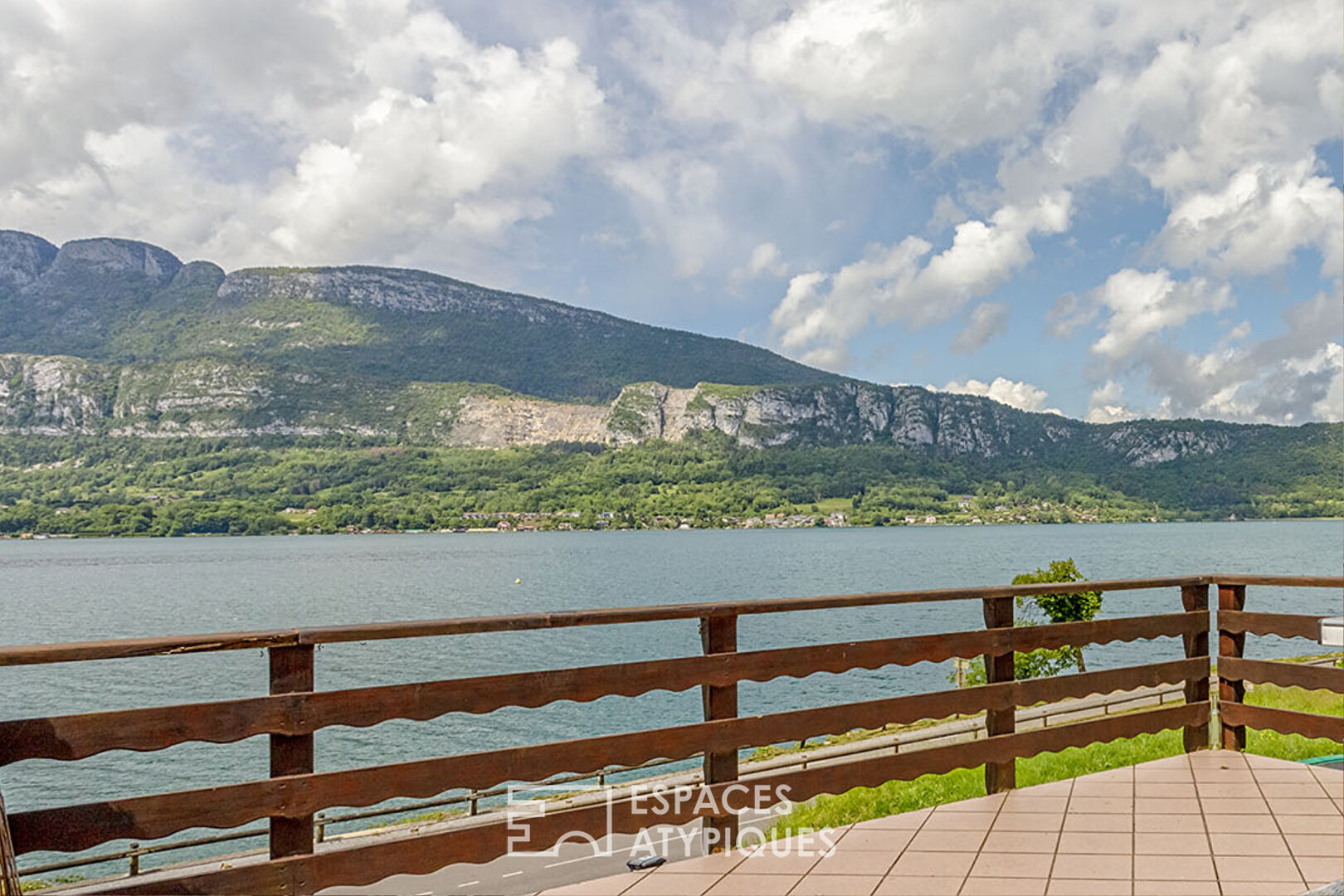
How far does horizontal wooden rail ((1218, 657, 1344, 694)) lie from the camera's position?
5148 mm

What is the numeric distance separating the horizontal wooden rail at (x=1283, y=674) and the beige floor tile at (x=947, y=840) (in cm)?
215

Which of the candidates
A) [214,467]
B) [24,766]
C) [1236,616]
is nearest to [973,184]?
[24,766]

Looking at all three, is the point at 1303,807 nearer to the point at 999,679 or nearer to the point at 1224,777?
the point at 1224,777

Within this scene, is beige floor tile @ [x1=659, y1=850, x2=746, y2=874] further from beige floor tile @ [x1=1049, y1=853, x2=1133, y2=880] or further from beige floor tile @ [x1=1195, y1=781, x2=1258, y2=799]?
beige floor tile @ [x1=1195, y1=781, x2=1258, y2=799]

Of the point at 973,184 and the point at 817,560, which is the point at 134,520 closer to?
the point at 817,560

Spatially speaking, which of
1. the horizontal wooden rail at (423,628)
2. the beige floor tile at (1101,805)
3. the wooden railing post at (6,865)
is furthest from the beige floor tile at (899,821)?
the wooden railing post at (6,865)

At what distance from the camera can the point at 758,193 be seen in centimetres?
4175

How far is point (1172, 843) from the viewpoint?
4262 mm

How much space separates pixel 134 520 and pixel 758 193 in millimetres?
133359

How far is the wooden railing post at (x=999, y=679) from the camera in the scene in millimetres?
4902

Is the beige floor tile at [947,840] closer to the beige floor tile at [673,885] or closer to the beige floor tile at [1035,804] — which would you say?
the beige floor tile at [1035,804]

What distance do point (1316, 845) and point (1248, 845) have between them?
0.27 metres

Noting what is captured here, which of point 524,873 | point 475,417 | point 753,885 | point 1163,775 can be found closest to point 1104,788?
point 1163,775

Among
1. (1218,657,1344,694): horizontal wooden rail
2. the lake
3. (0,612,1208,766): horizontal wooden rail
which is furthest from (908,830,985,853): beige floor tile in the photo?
the lake
